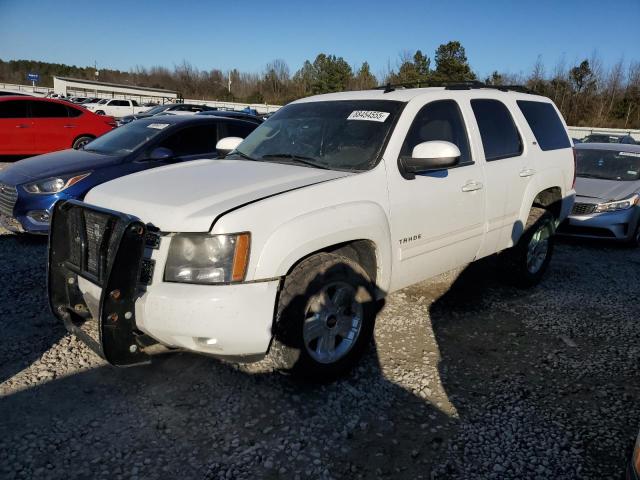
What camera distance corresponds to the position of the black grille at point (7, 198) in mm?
5865

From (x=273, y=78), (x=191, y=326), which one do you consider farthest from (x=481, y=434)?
(x=273, y=78)

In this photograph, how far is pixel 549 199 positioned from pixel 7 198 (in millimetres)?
6208

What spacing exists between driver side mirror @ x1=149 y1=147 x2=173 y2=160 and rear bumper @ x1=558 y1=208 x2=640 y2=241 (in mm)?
5710

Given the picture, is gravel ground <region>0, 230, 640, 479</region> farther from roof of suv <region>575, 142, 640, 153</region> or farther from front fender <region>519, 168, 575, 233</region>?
roof of suv <region>575, 142, 640, 153</region>

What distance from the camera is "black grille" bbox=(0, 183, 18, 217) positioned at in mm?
5865

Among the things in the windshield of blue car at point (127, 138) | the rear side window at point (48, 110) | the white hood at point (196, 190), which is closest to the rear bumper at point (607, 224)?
the white hood at point (196, 190)

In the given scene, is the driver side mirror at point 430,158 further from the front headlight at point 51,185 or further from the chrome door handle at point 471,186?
the front headlight at point 51,185

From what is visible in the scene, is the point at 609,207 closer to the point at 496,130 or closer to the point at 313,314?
the point at 496,130

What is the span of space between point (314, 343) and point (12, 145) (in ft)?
36.3

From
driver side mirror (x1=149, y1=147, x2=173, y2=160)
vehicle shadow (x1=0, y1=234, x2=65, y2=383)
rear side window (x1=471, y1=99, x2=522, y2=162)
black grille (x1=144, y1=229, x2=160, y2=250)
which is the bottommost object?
vehicle shadow (x1=0, y1=234, x2=65, y2=383)

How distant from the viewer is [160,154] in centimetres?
634

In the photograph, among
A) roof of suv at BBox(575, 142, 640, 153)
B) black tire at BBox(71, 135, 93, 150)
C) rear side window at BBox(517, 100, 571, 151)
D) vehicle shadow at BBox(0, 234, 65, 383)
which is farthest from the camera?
black tire at BBox(71, 135, 93, 150)

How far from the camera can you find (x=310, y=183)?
316cm

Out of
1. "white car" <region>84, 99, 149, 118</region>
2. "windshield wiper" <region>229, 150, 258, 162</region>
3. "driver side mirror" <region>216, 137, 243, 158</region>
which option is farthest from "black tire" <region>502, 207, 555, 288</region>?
"white car" <region>84, 99, 149, 118</region>
